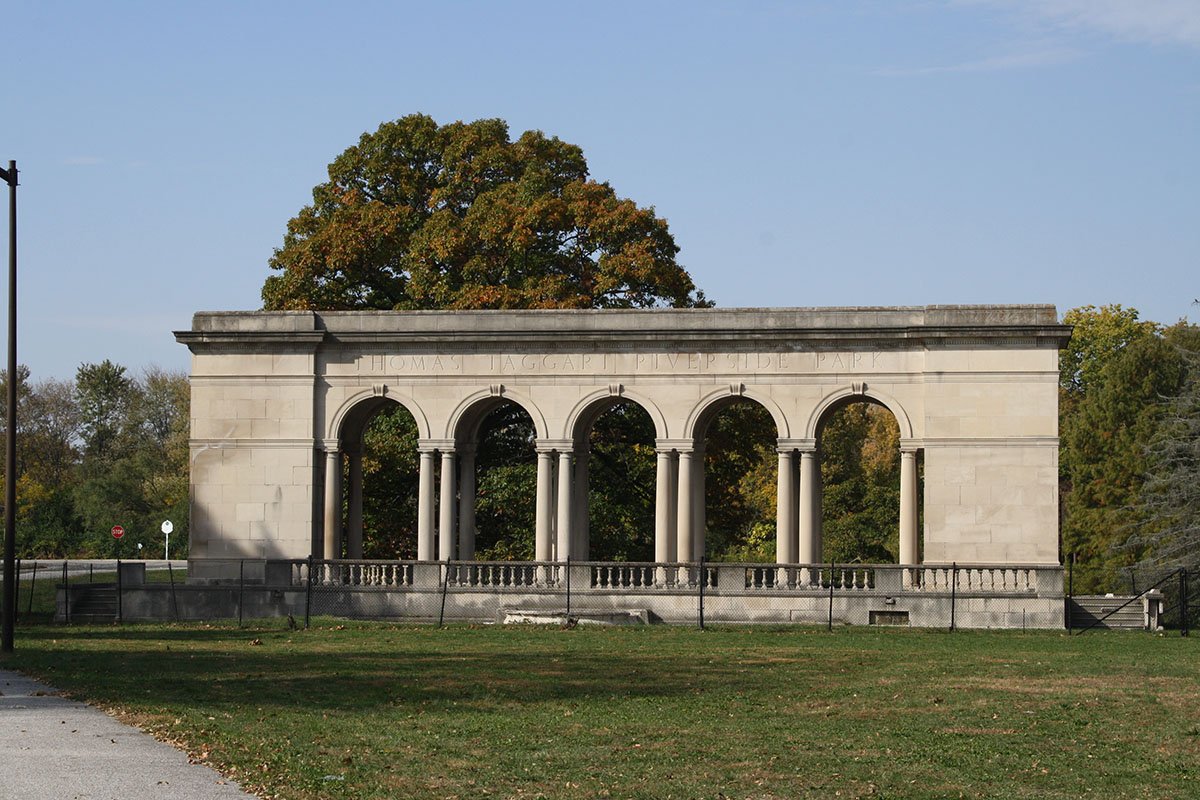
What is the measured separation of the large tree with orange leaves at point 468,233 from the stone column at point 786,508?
1188cm

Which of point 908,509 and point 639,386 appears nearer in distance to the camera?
point 908,509

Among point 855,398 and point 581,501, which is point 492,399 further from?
point 855,398

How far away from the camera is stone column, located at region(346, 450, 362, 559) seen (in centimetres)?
5922

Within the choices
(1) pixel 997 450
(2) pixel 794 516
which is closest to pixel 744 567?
(2) pixel 794 516

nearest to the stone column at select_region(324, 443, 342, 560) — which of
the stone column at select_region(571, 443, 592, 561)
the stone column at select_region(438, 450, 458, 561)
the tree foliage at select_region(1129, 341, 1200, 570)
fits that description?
the stone column at select_region(438, 450, 458, 561)

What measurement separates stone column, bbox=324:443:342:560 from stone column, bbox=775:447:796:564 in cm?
1362

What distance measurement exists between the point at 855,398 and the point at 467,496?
1282 centimetres

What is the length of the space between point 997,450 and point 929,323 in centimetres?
417

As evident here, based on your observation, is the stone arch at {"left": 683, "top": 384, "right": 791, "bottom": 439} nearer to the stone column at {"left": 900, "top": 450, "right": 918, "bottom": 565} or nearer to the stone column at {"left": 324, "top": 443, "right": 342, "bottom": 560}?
the stone column at {"left": 900, "top": 450, "right": 918, "bottom": 565}

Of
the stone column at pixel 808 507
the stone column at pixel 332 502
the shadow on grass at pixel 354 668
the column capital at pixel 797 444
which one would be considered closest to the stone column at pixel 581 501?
the column capital at pixel 797 444

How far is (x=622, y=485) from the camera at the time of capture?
65.1m

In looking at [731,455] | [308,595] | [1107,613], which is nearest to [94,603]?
[308,595]

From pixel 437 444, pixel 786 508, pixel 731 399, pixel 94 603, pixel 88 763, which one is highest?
pixel 731 399

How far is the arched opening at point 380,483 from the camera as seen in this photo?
59094 mm
